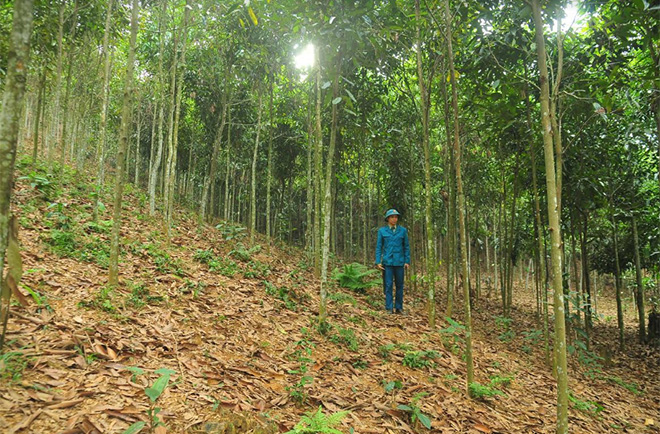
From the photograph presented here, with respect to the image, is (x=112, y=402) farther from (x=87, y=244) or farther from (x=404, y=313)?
(x=404, y=313)

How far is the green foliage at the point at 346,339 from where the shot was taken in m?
4.96

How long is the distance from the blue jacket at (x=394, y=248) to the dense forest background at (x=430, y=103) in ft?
2.02

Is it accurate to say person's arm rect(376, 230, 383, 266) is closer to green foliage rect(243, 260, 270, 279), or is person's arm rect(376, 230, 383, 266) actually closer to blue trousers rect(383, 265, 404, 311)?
blue trousers rect(383, 265, 404, 311)

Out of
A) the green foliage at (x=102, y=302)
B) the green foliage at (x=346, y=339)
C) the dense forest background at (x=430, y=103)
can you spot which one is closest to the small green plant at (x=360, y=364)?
the green foliage at (x=346, y=339)

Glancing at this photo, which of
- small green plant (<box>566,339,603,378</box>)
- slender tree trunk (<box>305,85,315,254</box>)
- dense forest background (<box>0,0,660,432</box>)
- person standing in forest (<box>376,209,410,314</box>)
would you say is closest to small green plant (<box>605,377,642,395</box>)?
small green plant (<box>566,339,603,378</box>)

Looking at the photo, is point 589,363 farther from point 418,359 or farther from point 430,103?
point 430,103

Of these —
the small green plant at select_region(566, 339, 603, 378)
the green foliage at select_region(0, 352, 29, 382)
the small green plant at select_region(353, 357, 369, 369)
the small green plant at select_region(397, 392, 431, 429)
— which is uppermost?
the green foliage at select_region(0, 352, 29, 382)

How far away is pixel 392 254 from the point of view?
694 centimetres

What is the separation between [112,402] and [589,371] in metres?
8.52

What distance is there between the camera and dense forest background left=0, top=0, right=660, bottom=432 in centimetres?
421

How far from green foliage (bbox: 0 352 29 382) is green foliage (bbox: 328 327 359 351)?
3480mm

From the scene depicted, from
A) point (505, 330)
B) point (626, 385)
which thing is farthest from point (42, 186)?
point (626, 385)

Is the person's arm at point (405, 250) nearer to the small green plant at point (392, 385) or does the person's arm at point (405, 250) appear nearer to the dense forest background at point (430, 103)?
the dense forest background at point (430, 103)

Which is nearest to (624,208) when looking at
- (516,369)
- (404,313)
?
(516,369)
